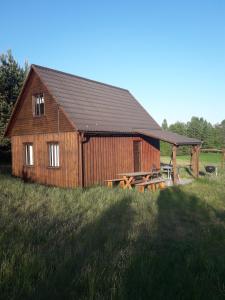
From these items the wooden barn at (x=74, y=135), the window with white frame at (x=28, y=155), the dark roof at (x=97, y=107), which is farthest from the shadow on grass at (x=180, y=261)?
the window with white frame at (x=28, y=155)

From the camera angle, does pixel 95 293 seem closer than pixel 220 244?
Yes

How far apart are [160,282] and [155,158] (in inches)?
614

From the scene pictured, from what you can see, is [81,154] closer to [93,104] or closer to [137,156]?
[93,104]

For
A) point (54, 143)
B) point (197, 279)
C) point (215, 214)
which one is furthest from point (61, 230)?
point (54, 143)

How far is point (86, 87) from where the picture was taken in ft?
61.3

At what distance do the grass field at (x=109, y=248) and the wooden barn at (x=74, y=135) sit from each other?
4.19m

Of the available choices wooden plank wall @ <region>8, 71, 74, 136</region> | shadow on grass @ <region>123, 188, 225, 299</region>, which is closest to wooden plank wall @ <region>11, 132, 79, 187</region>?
Answer: wooden plank wall @ <region>8, 71, 74, 136</region>

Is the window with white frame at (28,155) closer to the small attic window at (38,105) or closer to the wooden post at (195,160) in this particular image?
the small attic window at (38,105)

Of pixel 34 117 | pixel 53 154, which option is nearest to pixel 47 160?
pixel 53 154

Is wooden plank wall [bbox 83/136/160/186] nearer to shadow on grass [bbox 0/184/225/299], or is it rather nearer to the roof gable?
the roof gable

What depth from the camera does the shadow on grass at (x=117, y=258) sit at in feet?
13.7

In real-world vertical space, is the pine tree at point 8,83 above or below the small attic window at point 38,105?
above

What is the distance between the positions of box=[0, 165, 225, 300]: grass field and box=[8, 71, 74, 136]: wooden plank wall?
17.6 ft

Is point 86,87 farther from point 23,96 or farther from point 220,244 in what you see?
point 220,244
